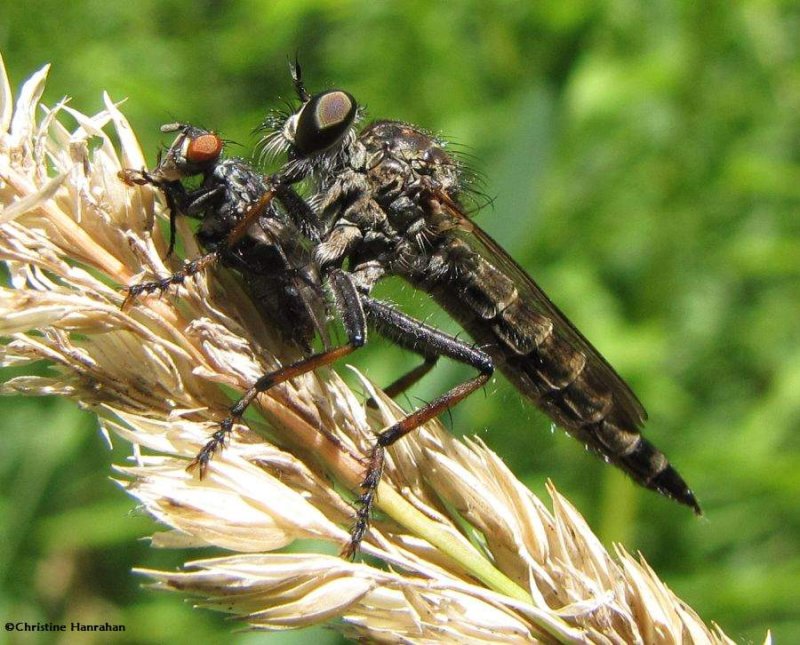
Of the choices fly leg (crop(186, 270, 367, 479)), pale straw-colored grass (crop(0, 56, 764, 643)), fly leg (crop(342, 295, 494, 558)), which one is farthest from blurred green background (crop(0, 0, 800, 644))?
pale straw-colored grass (crop(0, 56, 764, 643))

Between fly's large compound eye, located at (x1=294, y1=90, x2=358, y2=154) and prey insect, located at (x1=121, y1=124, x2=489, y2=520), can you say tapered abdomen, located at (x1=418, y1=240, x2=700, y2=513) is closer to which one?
fly's large compound eye, located at (x1=294, y1=90, x2=358, y2=154)

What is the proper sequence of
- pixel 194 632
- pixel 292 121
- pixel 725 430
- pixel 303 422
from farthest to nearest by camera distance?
pixel 725 430, pixel 194 632, pixel 292 121, pixel 303 422

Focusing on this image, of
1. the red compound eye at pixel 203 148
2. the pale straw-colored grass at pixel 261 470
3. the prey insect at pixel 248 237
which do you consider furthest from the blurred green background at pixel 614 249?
the pale straw-colored grass at pixel 261 470

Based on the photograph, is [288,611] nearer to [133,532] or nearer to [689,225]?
[133,532]

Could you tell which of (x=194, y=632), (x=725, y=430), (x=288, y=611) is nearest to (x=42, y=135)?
(x=288, y=611)

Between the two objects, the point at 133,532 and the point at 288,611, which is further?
the point at 133,532

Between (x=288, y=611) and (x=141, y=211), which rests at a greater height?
(x=141, y=211)
